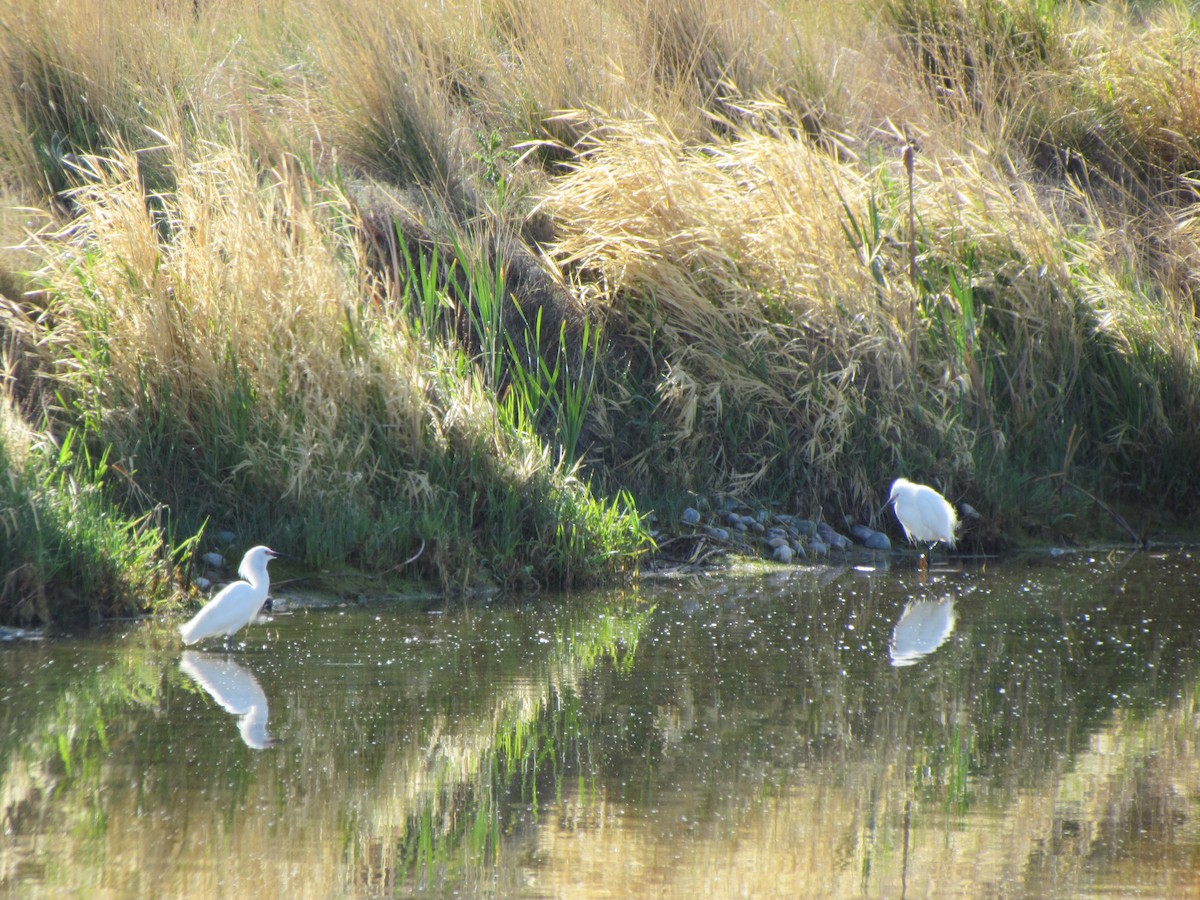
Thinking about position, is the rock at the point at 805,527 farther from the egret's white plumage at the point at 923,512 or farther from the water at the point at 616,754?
the water at the point at 616,754

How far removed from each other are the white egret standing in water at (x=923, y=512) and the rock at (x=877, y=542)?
44 centimetres

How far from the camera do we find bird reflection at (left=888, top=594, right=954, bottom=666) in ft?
19.5

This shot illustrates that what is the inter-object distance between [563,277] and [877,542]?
2707 mm

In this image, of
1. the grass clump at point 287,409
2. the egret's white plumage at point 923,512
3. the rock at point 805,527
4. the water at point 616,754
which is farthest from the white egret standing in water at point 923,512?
the grass clump at point 287,409

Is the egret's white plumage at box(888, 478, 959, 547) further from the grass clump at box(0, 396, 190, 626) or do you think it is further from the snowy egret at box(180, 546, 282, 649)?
the grass clump at box(0, 396, 190, 626)

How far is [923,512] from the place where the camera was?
25.2 ft

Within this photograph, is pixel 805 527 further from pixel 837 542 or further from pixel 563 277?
pixel 563 277

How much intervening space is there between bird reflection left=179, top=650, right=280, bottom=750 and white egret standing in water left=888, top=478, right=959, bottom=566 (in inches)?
154

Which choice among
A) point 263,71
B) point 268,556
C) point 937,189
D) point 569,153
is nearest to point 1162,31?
point 937,189

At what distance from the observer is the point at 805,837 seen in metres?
3.83

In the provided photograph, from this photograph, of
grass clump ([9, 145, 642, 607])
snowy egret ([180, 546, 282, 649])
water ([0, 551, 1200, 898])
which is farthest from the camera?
grass clump ([9, 145, 642, 607])

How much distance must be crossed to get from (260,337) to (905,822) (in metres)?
4.42

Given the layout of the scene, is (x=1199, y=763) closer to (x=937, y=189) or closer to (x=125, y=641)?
(x=125, y=641)

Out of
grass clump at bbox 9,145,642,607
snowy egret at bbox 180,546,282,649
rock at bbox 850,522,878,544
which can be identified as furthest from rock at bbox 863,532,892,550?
snowy egret at bbox 180,546,282,649
